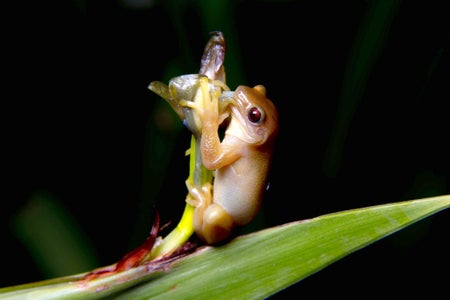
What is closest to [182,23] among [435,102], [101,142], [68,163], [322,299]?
[101,142]

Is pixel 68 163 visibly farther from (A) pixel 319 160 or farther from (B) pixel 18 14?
(A) pixel 319 160

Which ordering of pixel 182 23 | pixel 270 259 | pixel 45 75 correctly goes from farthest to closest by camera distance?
pixel 45 75
pixel 182 23
pixel 270 259

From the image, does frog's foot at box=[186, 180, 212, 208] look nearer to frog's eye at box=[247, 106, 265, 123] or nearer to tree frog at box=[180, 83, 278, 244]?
tree frog at box=[180, 83, 278, 244]

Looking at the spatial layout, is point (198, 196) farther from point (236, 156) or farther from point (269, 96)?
point (269, 96)

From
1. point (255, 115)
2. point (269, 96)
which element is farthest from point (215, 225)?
point (269, 96)

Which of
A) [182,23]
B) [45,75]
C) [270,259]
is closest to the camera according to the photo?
[270,259]

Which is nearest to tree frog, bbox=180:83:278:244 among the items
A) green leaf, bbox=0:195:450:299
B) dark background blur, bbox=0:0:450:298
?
green leaf, bbox=0:195:450:299

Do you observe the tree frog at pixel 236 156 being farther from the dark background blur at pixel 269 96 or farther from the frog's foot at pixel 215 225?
the dark background blur at pixel 269 96

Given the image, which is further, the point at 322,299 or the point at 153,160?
the point at 322,299
